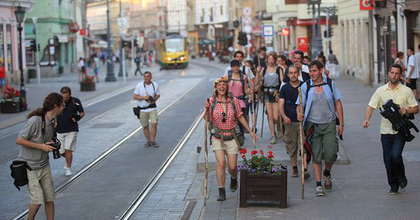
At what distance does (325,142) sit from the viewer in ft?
35.7

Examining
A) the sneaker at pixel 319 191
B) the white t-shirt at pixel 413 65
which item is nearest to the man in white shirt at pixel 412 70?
the white t-shirt at pixel 413 65

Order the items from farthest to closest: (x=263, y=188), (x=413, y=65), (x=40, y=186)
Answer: (x=413, y=65), (x=263, y=188), (x=40, y=186)

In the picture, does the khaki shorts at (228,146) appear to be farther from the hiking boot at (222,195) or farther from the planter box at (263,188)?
the planter box at (263,188)

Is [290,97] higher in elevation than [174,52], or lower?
lower

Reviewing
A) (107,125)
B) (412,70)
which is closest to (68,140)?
(107,125)

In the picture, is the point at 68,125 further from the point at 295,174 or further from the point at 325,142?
the point at 325,142

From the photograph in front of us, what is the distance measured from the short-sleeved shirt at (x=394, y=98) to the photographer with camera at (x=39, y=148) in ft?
13.3

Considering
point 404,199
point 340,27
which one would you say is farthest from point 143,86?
point 340,27

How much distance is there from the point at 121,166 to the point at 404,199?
21.4 feet

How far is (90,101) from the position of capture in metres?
34.7

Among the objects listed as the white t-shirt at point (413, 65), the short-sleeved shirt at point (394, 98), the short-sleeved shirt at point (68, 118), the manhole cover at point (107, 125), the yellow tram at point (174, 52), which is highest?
the yellow tram at point (174, 52)

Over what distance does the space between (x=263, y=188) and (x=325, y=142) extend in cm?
120

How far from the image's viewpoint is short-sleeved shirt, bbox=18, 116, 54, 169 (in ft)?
30.6

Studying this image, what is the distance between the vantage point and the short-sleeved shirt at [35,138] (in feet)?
30.6
